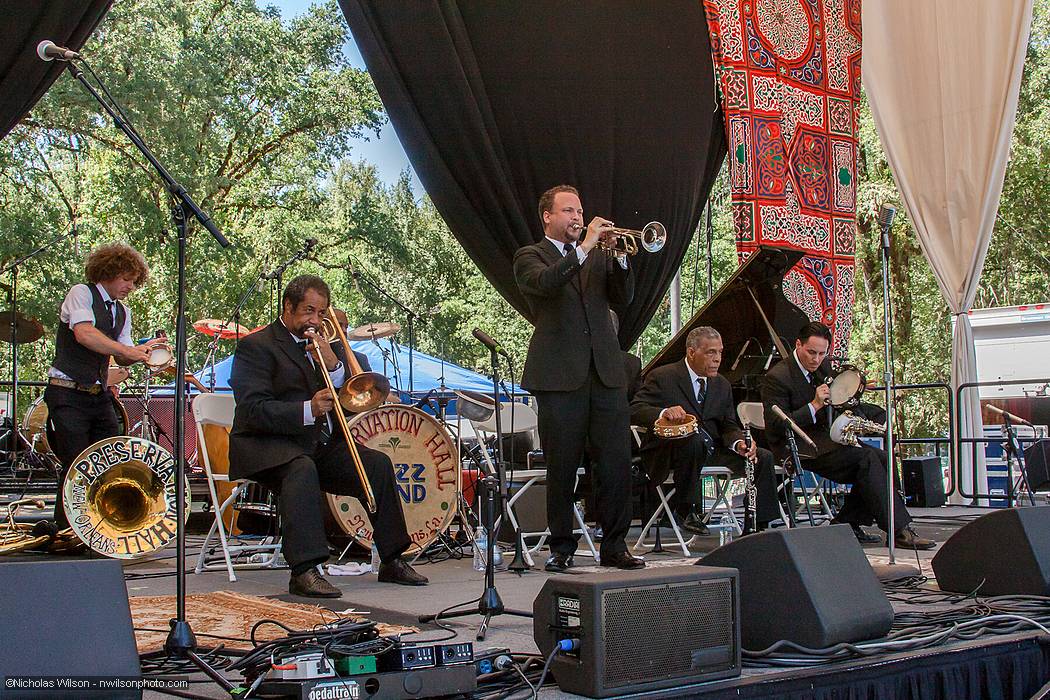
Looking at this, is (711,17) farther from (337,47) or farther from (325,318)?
(337,47)

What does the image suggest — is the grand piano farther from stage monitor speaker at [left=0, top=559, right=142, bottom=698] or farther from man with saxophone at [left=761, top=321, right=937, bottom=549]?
stage monitor speaker at [left=0, top=559, right=142, bottom=698]

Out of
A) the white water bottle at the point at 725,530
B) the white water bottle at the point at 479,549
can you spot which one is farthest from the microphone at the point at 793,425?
the white water bottle at the point at 479,549

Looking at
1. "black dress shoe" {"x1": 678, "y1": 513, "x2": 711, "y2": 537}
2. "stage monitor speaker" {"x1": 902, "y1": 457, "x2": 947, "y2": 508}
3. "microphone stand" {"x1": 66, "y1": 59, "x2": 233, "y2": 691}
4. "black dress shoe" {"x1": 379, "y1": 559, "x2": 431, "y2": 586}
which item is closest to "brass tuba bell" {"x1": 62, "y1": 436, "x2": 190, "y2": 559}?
"black dress shoe" {"x1": 379, "y1": 559, "x2": 431, "y2": 586}

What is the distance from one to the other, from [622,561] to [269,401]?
167cm

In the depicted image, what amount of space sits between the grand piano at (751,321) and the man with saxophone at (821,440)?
41 cm

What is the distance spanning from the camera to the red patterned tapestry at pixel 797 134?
7.86m

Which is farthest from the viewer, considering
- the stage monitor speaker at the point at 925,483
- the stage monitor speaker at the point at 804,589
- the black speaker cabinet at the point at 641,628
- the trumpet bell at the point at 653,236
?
the stage monitor speaker at the point at 925,483

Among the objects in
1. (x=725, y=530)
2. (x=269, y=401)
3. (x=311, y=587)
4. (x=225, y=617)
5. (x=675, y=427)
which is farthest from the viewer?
(x=725, y=530)

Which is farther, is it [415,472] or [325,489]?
[415,472]

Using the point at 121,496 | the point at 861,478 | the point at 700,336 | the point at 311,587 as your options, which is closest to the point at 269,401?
the point at 311,587

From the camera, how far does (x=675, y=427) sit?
5285mm

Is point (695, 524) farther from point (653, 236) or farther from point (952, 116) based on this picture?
point (952, 116)

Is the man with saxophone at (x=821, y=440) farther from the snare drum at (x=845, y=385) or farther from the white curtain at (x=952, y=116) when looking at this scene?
the white curtain at (x=952, y=116)

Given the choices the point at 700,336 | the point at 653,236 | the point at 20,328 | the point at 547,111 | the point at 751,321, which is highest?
the point at 547,111
